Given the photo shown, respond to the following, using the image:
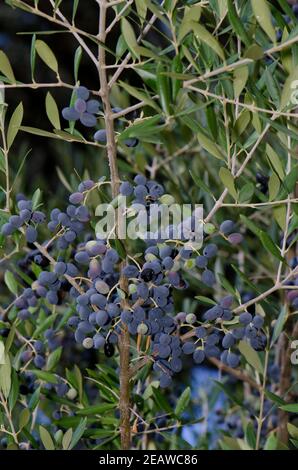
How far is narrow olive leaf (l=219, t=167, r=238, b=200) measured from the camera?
0.51m

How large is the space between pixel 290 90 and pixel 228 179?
0.07m

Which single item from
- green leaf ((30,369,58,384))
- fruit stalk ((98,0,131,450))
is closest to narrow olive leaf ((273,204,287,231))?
fruit stalk ((98,0,131,450))

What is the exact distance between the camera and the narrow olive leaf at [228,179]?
1.69 ft

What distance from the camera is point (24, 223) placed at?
572 millimetres

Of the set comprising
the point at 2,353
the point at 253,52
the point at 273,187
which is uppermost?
the point at 253,52

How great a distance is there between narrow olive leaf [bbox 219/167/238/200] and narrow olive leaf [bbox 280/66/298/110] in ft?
0.18

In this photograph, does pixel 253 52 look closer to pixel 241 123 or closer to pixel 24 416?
pixel 241 123

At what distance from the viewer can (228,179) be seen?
1.71ft

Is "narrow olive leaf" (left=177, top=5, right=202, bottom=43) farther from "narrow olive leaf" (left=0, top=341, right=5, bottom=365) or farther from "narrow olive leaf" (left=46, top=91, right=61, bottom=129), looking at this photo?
"narrow olive leaf" (left=0, top=341, right=5, bottom=365)

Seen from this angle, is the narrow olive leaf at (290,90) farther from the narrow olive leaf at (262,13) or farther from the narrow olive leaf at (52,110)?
the narrow olive leaf at (52,110)

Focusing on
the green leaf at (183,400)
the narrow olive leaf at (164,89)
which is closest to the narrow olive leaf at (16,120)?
the narrow olive leaf at (164,89)

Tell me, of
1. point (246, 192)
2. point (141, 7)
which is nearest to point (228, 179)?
point (246, 192)

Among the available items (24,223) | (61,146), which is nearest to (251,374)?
(24,223)
